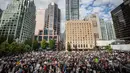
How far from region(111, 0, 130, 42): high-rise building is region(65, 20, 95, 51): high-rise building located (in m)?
27.7

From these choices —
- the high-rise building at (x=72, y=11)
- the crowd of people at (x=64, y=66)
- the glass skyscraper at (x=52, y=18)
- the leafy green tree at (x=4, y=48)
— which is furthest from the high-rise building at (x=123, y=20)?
the high-rise building at (x=72, y=11)

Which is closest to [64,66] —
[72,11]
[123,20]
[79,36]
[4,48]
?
[4,48]

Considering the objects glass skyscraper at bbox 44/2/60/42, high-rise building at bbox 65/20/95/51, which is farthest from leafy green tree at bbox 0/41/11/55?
glass skyscraper at bbox 44/2/60/42

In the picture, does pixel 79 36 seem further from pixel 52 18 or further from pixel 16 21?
pixel 16 21

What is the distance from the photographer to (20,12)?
103m

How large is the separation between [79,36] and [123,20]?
148ft

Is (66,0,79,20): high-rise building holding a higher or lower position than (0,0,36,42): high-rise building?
higher

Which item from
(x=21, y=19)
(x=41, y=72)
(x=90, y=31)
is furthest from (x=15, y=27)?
(x=41, y=72)

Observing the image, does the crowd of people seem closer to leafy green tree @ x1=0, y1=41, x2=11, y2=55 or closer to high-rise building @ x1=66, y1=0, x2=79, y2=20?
leafy green tree @ x1=0, y1=41, x2=11, y2=55

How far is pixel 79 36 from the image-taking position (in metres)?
112

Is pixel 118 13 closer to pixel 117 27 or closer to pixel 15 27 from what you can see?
pixel 117 27

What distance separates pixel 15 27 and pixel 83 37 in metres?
70.7

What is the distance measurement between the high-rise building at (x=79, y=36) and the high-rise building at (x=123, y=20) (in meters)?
27.7

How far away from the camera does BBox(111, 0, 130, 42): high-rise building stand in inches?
3023
